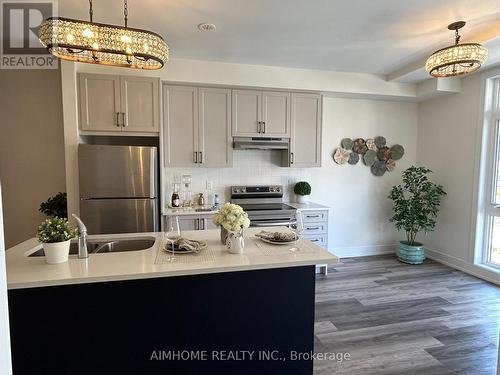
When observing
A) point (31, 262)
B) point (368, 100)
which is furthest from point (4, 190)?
point (368, 100)

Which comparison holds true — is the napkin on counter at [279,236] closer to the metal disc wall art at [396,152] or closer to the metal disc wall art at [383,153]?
the metal disc wall art at [383,153]

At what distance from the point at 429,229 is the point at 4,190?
19.7ft

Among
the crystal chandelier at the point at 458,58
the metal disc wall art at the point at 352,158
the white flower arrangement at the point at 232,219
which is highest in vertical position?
the crystal chandelier at the point at 458,58

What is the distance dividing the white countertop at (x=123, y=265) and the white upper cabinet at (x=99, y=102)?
69.9 inches

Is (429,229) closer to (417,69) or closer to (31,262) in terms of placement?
(417,69)

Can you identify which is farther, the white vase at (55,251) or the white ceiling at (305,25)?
the white ceiling at (305,25)

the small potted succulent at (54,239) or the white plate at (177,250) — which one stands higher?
the small potted succulent at (54,239)

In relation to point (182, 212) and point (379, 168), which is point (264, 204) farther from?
point (379, 168)

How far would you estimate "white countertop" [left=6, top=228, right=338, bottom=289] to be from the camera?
1.49m

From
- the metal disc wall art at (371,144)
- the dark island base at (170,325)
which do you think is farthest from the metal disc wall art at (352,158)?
the dark island base at (170,325)

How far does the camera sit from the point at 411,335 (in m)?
2.57

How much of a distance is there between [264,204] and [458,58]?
274 centimetres

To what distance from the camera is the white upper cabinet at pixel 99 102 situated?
334 centimetres

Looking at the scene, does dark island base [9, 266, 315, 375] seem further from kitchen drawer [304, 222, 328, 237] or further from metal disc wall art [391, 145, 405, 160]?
metal disc wall art [391, 145, 405, 160]
